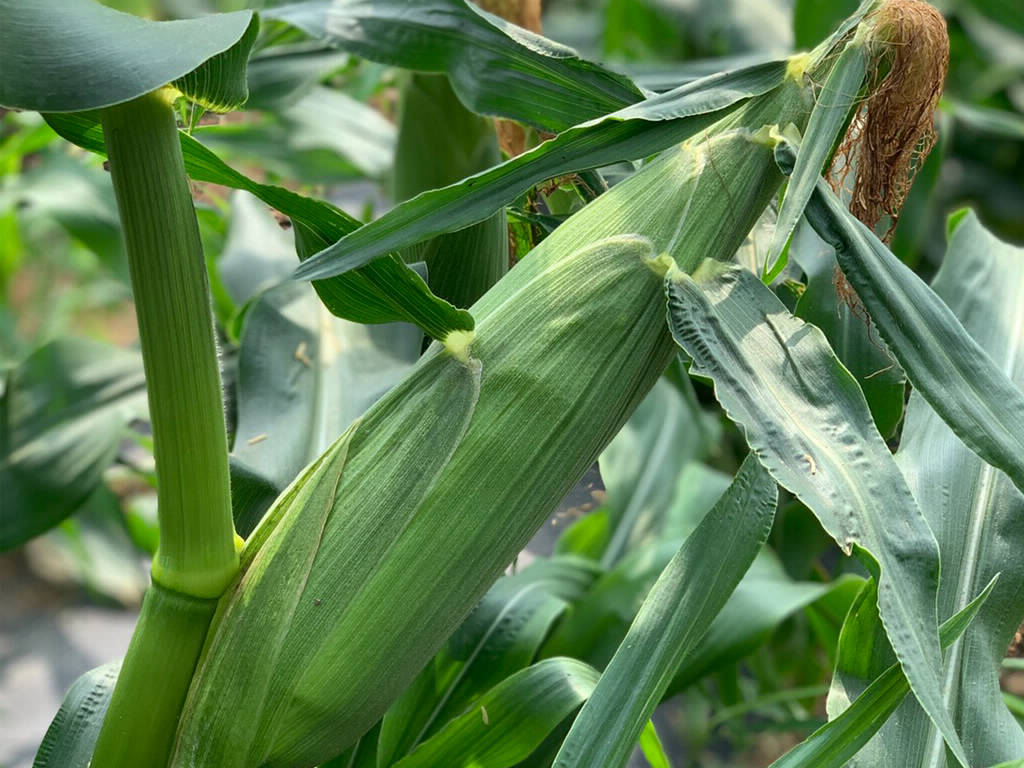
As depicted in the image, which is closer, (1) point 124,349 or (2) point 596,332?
(2) point 596,332

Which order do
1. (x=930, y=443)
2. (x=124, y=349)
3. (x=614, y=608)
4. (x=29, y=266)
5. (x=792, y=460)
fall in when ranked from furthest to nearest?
(x=29, y=266) → (x=124, y=349) → (x=614, y=608) → (x=930, y=443) → (x=792, y=460)

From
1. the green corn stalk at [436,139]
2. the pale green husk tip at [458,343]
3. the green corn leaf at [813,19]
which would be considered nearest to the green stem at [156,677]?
the pale green husk tip at [458,343]

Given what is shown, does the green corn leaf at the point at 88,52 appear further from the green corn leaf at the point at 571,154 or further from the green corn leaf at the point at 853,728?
the green corn leaf at the point at 853,728

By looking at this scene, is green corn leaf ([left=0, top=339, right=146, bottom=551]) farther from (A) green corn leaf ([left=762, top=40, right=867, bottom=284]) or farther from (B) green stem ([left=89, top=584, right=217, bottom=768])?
(A) green corn leaf ([left=762, top=40, right=867, bottom=284])

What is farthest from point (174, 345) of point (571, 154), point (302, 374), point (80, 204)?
point (80, 204)

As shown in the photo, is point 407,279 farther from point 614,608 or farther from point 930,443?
point 614,608

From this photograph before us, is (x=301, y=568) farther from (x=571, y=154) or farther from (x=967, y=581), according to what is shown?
(x=967, y=581)

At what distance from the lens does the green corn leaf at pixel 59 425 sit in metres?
0.68

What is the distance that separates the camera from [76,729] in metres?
0.40

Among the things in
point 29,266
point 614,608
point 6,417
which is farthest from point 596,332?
point 29,266

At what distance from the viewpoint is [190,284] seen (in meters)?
0.31

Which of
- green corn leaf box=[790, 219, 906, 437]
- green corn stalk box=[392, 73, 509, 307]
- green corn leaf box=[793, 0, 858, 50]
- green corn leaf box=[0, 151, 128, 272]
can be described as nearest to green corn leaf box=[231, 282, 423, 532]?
green corn stalk box=[392, 73, 509, 307]

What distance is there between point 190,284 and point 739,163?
18cm

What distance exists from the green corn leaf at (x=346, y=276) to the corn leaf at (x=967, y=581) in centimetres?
20
